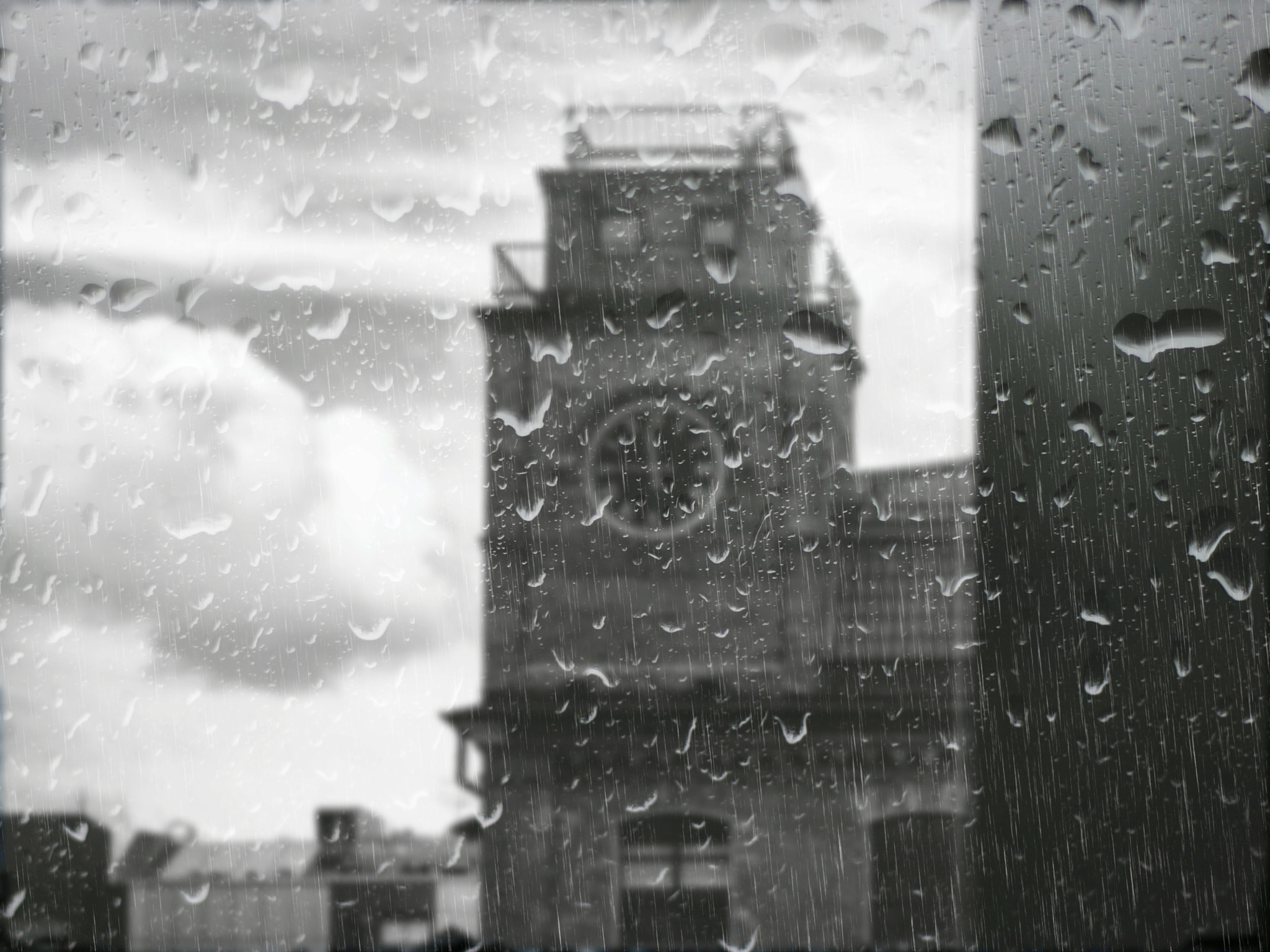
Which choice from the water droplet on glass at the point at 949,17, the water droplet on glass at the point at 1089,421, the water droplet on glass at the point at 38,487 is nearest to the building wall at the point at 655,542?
the water droplet on glass at the point at 1089,421

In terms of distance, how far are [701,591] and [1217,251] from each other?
0.60 meters

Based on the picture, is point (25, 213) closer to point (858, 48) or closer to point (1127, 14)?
point (858, 48)

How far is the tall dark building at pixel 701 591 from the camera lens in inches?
31.1

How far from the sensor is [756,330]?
834mm

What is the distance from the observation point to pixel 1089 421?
2.69ft

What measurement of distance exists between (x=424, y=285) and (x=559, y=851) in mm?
558

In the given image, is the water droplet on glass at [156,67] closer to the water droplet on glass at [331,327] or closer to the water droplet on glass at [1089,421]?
the water droplet on glass at [331,327]

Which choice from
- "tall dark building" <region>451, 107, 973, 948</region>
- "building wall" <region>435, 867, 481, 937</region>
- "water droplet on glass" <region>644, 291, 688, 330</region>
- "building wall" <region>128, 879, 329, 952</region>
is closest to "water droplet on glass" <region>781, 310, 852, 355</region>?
"tall dark building" <region>451, 107, 973, 948</region>

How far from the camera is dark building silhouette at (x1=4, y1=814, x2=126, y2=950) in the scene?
0.78 m

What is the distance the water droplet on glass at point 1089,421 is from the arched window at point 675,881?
51cm

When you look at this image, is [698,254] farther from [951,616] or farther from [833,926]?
[833,926]

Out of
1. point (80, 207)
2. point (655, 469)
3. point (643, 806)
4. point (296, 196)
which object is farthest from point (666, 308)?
point (80, 207)

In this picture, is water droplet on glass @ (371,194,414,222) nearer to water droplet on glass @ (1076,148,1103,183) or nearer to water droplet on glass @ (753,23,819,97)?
water droplet on glass @ (753,23,819,97)

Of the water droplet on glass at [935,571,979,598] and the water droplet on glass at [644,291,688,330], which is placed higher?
the water droplet on glass at [644,291,688,330]
